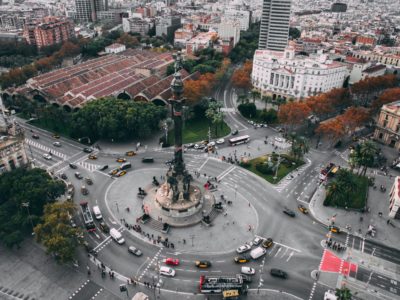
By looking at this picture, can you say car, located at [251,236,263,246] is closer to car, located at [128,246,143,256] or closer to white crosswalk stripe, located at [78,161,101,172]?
car, located at [128,246,143,256]

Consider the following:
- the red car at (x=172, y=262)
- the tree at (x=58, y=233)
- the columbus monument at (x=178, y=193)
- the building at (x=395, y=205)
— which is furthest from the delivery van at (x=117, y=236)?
the building at (x=395, y=205)

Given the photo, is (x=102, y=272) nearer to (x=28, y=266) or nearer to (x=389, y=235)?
(x=28, y=266)

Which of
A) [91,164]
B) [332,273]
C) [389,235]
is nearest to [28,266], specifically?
[91,164]

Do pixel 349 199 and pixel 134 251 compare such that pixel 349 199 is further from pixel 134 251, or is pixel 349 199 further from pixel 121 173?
pixel 121 173

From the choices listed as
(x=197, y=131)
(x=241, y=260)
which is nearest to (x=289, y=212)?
(x=241, y=260)

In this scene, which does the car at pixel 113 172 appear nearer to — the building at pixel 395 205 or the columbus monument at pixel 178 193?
the columbus monument at pixel 178 193
